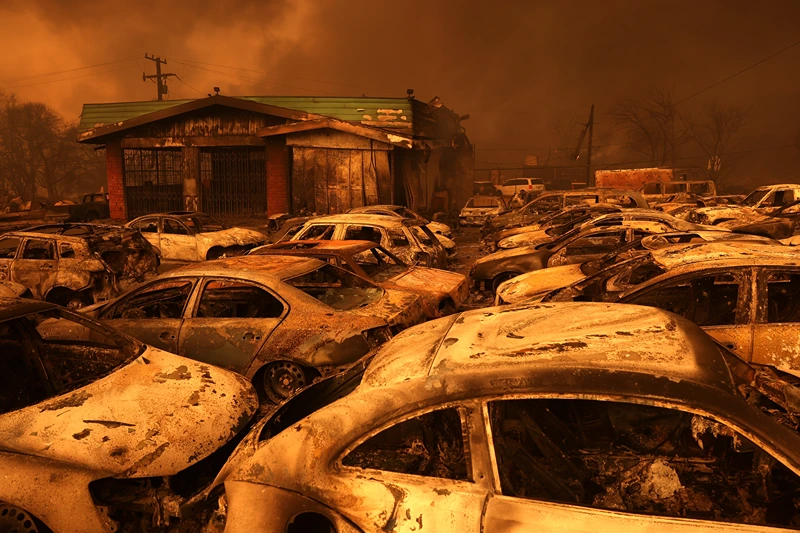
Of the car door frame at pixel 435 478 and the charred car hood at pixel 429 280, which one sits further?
the charred car hood at pixel 429 280

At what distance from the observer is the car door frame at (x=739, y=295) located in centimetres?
474

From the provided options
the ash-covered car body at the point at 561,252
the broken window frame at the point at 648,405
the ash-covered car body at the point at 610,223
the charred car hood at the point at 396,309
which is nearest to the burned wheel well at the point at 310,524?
the broken window frame at the point at 648,405

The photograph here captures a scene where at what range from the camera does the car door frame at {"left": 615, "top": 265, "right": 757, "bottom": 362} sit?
15.5 feet

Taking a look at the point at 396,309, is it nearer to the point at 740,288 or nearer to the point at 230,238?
the point at 740,288

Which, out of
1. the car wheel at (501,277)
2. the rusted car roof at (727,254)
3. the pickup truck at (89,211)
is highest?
the pickup truck at (89,211)

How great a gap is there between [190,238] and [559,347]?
457 inches

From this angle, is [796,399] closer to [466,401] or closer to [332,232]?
[466,401]

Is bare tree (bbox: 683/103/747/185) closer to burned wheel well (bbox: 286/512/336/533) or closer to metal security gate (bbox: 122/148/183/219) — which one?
metal security gate (bbox: 122/148/183/219)

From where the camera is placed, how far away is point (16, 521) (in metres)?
3.14

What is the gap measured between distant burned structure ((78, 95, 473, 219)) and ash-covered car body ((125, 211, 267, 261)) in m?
6.83

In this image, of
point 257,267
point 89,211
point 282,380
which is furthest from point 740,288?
point 89,211

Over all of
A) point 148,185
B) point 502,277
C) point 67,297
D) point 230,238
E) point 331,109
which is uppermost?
point 331,109

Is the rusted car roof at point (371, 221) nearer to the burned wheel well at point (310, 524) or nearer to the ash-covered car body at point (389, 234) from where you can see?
the ash-covered car body at point (389, 234)

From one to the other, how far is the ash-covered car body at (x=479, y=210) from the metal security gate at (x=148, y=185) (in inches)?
407
